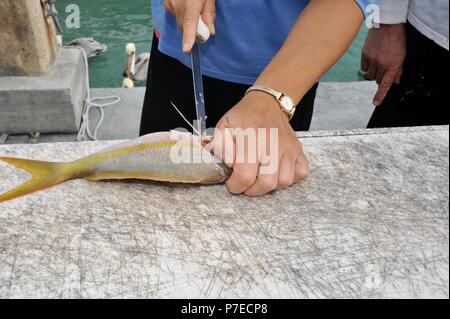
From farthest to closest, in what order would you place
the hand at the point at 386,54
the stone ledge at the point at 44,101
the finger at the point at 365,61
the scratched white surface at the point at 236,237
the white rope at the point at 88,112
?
1. the white rope at the point at 88,112
2. the stone ledge at the point at 44,101
3. the finger at the point at 365,61
4. the hand at the point at 386,54
5. the scratched white surface at the point at 236,237

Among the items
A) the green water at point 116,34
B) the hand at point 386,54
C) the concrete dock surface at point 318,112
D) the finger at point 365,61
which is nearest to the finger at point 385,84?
the hand at point 386,54

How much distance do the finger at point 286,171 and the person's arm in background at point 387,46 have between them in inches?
45.6

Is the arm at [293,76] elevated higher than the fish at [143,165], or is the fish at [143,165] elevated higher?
the arm at [293,76]

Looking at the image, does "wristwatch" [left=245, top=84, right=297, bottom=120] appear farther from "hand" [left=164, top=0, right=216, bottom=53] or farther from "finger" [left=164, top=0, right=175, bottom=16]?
"finger" [left=164, top=0, right=175, bottom=16]

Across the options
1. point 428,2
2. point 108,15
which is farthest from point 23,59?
point 108,15

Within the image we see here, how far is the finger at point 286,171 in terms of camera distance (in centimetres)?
152

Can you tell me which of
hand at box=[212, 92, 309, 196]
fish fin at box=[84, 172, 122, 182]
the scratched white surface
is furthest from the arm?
fish fin at box=[84, 172, 122, 182]

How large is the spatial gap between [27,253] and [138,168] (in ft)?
1.55

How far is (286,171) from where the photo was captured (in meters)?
1.52

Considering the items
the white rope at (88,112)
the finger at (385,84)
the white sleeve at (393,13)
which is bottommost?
the white rope at (88,112)

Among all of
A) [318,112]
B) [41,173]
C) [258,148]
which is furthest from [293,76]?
[318,112]

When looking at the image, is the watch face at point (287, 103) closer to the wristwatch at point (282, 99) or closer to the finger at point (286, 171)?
the wristwatch at point (282, 99)

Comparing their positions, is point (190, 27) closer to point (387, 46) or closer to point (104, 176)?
point (104, 176)

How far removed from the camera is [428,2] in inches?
78.8
